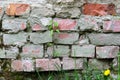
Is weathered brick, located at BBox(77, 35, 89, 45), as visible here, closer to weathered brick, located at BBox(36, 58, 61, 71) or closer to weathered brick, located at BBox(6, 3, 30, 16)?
weathered brick, located at BBox(36, 58, 61, 71)

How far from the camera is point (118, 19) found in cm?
294

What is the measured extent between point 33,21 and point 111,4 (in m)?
0.61

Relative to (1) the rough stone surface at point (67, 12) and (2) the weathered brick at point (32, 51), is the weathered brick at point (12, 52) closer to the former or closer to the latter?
(2) the weathered brick at point (32, 51)

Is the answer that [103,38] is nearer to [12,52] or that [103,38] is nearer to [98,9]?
[98,9]

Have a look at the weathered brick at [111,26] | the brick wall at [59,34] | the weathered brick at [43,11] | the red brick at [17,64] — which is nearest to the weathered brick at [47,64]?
the brick wall at [59,34]

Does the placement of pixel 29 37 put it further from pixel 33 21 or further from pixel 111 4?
pixel 111 4

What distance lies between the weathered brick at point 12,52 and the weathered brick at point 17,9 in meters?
0.27

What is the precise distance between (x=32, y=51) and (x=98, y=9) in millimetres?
605

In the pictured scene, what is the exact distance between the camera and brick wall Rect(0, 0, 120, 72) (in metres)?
2.92

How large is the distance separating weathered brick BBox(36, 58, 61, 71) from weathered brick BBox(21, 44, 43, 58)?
5cm

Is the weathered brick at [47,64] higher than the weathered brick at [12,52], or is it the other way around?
the weathered brick at [12,52]

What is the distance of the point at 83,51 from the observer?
9.77 ft

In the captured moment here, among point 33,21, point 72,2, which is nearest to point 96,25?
point 72,2

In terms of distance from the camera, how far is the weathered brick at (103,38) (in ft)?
9.70
